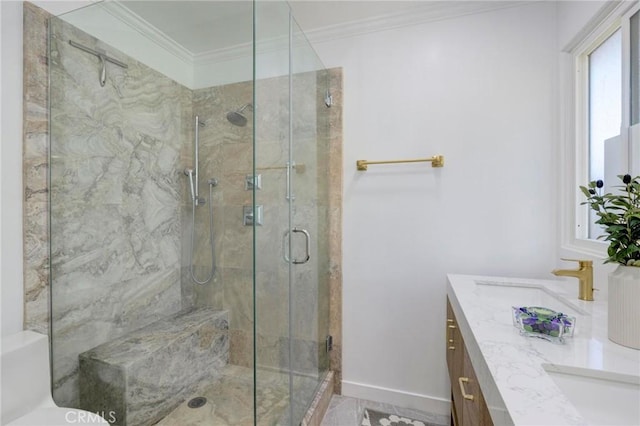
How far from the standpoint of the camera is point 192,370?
5.99 feet

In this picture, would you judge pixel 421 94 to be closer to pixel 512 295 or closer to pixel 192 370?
pixel 512 295

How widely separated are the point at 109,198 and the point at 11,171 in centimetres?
49

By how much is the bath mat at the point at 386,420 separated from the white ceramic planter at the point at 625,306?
1299mm

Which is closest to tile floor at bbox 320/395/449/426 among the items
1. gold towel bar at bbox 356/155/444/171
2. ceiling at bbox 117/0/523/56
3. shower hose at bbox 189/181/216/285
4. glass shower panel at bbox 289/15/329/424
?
glass shower panel at bbox 289/15/329/424

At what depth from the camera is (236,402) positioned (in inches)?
68.4

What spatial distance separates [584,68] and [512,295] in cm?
132

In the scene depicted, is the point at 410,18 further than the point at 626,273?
Yes

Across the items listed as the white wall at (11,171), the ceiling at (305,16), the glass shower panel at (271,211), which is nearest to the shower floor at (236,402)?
the glass shower panel at (271,211)

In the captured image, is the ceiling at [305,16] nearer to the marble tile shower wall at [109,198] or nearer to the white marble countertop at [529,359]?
the marble tile shower wall at [109,198]

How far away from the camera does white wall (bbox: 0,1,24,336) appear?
1.27 meters

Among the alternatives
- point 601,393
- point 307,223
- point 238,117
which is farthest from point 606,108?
point 238,117

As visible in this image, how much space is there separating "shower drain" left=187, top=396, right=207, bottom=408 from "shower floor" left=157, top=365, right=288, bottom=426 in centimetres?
2

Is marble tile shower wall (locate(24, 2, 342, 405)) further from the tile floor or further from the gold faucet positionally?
the gold faucet

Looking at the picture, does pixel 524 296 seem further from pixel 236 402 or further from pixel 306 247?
pixel 236 402
